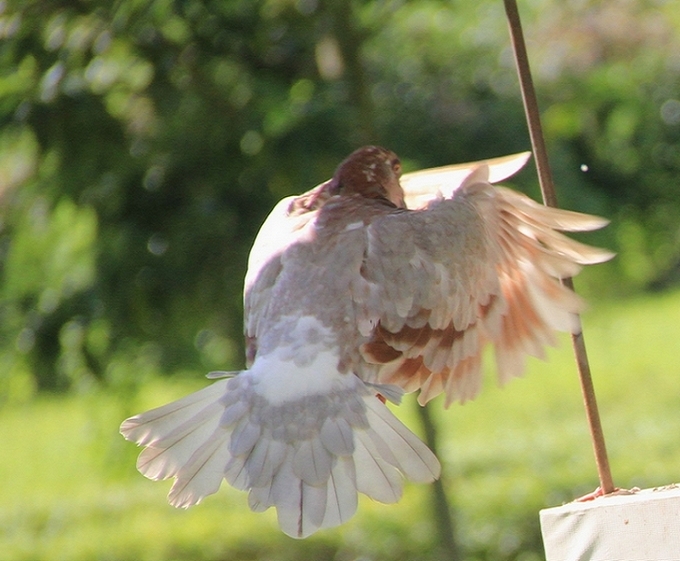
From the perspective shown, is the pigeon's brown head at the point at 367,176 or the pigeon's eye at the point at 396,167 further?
the pigeon's eye at the point at 396,167

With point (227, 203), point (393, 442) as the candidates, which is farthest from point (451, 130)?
point (393, 442)

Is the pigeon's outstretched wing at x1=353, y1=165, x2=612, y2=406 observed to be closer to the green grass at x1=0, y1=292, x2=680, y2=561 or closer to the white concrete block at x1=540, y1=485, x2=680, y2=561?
the white concrete block at x1=540, y1=485, x2=680, y2=561

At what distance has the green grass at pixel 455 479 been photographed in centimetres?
617

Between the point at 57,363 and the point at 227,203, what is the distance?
115 cm

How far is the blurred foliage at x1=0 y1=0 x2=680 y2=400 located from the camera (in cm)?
419

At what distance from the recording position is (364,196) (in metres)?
3.24

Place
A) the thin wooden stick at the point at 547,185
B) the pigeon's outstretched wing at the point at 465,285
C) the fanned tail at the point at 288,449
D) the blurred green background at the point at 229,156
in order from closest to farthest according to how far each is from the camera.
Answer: the fanned tail at the point at 288,449 → the thin wooden stick at the point at 547,185 → the pigeon's outstretched wing at the point at 465,285 → the blurred green background at the point at 229,156

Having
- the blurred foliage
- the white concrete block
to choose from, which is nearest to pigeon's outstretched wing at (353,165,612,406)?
the white concrete block

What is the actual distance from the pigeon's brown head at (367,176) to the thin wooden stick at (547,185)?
0.65 metres

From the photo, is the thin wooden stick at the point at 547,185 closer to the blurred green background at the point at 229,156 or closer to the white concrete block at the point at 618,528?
the white concrete block at the point at 618,528

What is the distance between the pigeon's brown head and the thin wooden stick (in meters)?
0.65

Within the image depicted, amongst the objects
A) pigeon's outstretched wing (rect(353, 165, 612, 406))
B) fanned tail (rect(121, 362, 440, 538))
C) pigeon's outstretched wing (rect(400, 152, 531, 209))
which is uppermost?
pigeon's outstretched wing (rect(400, 152, 531, 209))

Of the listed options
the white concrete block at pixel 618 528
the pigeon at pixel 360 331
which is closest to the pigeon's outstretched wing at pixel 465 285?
the pigeon at pixel 360 331

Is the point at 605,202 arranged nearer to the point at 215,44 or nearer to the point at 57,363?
the point at 215,44
